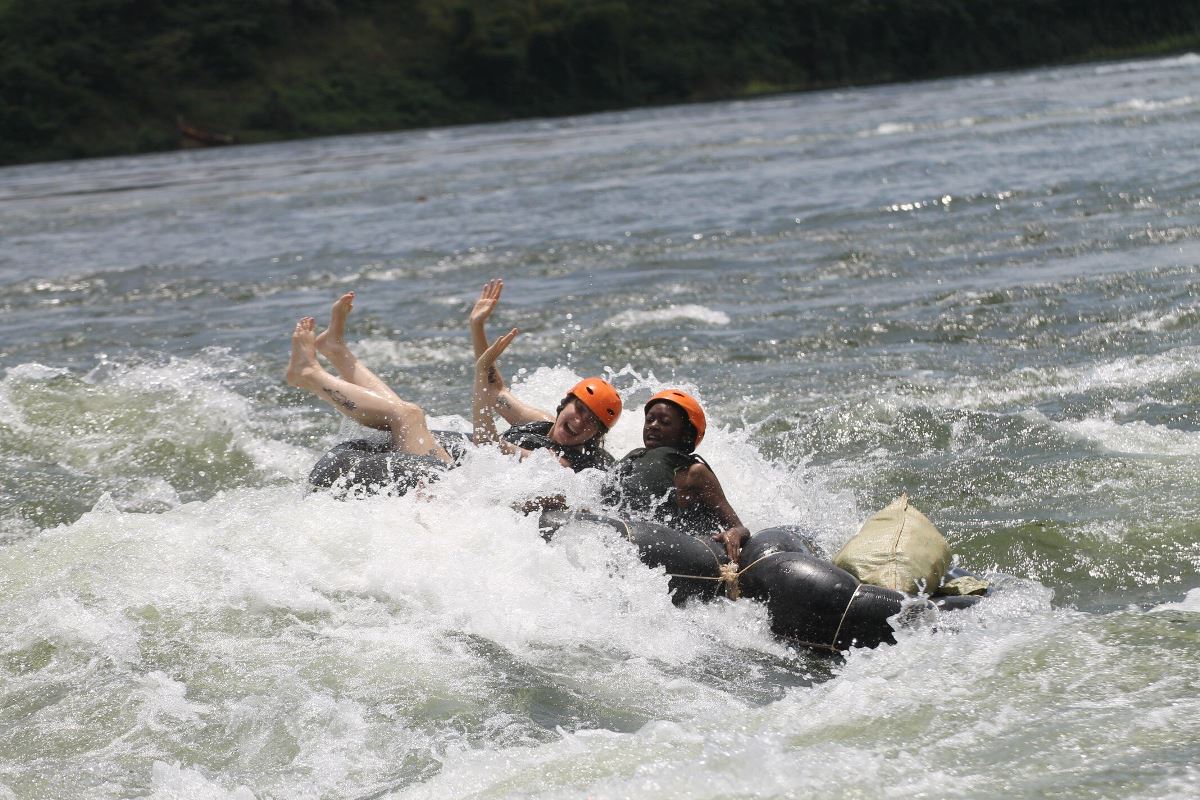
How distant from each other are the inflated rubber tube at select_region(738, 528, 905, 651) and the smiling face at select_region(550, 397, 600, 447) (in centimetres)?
158

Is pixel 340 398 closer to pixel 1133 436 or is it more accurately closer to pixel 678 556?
pixel 678 556

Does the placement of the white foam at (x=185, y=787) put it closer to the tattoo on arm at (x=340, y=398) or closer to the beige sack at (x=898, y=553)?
the beige sack at (x=898, y=553)

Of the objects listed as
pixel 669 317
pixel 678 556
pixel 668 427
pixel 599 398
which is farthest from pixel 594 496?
pixel 669 317

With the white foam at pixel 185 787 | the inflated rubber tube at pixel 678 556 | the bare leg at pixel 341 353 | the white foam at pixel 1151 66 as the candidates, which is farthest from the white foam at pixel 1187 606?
the white foam at pixel 1151 66

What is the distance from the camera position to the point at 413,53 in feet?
252

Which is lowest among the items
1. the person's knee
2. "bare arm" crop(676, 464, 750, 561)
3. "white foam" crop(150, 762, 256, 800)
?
"white foam" crop(150, 762, 256, 800)

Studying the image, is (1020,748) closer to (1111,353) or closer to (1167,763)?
(1167,763)

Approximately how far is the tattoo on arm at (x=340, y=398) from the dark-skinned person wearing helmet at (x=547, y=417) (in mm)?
820

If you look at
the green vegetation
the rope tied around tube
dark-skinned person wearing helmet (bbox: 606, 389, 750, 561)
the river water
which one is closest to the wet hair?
dark-skinned person wearing helmet (bbox: 606, 389, 750, 561)

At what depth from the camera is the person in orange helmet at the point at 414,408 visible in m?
8.96

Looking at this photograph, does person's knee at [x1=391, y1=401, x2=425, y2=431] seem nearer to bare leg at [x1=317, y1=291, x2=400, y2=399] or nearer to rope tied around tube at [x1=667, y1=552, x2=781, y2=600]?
bare leg at [x1=317, y1=291, x2=400, y2=399]

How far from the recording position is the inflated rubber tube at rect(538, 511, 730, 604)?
7.85m

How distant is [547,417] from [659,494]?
2.08 m

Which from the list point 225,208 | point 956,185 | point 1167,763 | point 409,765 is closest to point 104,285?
point 225,208
